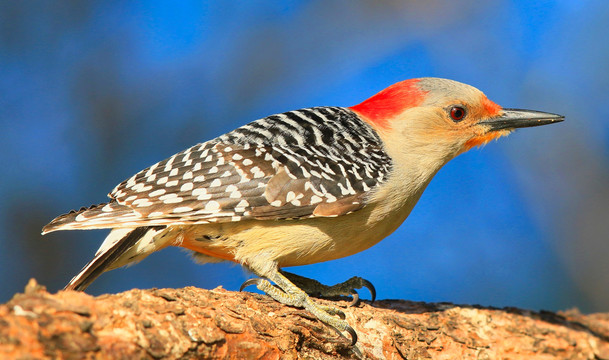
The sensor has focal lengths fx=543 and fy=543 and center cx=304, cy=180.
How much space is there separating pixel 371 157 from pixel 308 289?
1.17 metres

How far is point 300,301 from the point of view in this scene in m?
3.67

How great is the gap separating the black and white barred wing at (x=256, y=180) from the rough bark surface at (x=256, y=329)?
632mm

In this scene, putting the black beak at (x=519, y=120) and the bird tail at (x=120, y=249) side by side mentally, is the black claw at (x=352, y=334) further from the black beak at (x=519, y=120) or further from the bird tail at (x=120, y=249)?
the black beak at (x=519, y=120)

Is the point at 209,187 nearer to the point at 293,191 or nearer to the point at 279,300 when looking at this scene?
the point at 293,191

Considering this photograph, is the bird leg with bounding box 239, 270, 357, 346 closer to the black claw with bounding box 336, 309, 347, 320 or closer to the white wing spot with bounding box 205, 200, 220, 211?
the black claw with bounding box 336, 309, 347, 320

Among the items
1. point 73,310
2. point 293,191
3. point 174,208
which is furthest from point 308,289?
point 73,310

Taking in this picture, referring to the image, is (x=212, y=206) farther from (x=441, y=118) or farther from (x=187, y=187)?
(x=441, y=118)

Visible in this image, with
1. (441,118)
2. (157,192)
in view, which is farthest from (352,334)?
(441,118)

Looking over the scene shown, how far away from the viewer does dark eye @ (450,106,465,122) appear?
15.0 feet

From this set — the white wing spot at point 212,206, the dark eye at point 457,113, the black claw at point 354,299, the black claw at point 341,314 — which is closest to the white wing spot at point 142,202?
the white wing spot at point 212,206

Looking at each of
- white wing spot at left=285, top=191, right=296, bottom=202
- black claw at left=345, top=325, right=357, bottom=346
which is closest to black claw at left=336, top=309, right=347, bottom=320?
black claw at left=345, top=325, right=357, bottom=346

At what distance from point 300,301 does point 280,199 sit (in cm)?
70

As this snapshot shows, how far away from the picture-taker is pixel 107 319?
2.52 metres

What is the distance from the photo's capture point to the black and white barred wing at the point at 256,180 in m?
3.62
